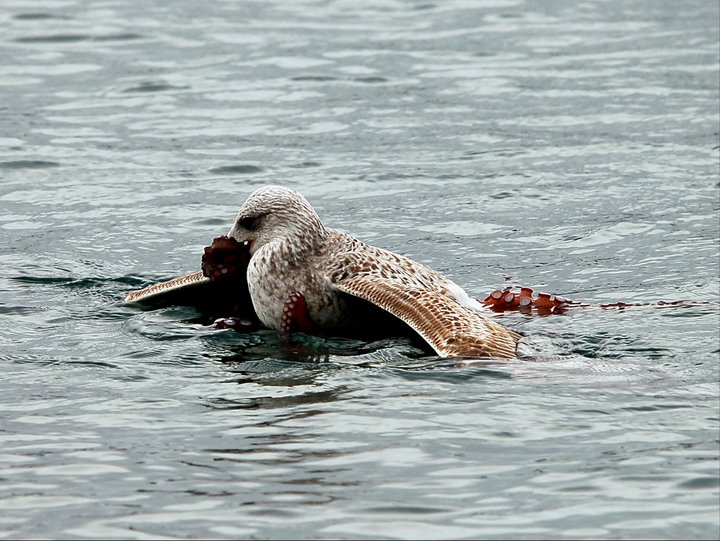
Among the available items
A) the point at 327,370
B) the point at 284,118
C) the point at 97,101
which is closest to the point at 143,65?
the point at 97,101

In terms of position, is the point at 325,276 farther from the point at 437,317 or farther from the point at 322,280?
the point at 437,317

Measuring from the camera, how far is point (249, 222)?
13602mm

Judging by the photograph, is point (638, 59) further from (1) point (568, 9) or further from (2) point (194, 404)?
(2) point (194, 404)

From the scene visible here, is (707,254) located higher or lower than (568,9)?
lower

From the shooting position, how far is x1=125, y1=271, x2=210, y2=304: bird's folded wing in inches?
553

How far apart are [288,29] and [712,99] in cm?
878

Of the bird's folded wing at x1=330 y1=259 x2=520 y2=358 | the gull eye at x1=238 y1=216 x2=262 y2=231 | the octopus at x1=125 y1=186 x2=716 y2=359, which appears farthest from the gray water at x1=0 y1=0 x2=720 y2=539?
the gull eye at x1=238 y1=216 x2=262 y2=231

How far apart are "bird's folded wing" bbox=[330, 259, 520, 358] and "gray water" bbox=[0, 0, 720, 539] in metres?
0.19

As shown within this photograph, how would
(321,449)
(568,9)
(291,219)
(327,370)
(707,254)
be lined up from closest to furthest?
(321,449) → (327,370) → (291,219) → (707,254) → (568,9)

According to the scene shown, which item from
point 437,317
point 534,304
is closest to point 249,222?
point 437,317

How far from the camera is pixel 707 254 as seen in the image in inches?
645

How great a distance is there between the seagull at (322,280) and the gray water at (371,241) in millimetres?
433

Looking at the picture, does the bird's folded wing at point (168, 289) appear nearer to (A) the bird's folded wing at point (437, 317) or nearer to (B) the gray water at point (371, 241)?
(B) the gray water at point (371, 241)

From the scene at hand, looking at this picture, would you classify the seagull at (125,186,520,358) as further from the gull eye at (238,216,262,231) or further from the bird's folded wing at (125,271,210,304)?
the bird's folded wing at (125,271,210,304)
